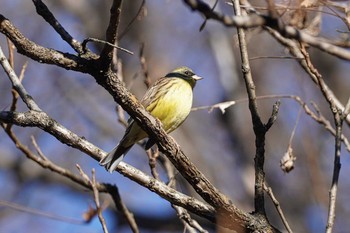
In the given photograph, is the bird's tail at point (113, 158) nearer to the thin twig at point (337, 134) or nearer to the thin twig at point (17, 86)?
the thin twig at point (17, 86)

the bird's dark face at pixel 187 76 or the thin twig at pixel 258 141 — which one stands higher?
the bird's dark face at pixel 187 76

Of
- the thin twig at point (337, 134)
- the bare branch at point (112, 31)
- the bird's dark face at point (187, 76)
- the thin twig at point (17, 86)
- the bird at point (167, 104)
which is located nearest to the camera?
the bare branch at point (112, 31)

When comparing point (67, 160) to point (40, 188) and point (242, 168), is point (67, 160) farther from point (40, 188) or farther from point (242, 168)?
point (242, 168)

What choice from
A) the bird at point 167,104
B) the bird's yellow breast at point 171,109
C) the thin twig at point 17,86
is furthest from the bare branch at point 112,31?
the bird's yellow breast at point 171,109

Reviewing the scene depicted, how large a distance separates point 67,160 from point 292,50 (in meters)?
7.05

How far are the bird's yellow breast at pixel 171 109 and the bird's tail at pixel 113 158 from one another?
43 cm

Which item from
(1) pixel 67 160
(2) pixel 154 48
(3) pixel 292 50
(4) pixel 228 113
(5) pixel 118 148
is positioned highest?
(2) pixel 154 48

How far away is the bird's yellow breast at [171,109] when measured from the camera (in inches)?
198

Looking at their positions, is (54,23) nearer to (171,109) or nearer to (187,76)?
(171,109)

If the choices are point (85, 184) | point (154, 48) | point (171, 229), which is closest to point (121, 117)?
point (85, 184)

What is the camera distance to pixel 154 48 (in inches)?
481

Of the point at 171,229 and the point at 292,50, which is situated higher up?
the point at 171,229

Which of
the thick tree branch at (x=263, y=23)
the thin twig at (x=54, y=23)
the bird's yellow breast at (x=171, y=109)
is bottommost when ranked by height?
the thick tree branch at (x=263, y=23)

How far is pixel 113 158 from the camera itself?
4.15 meters
